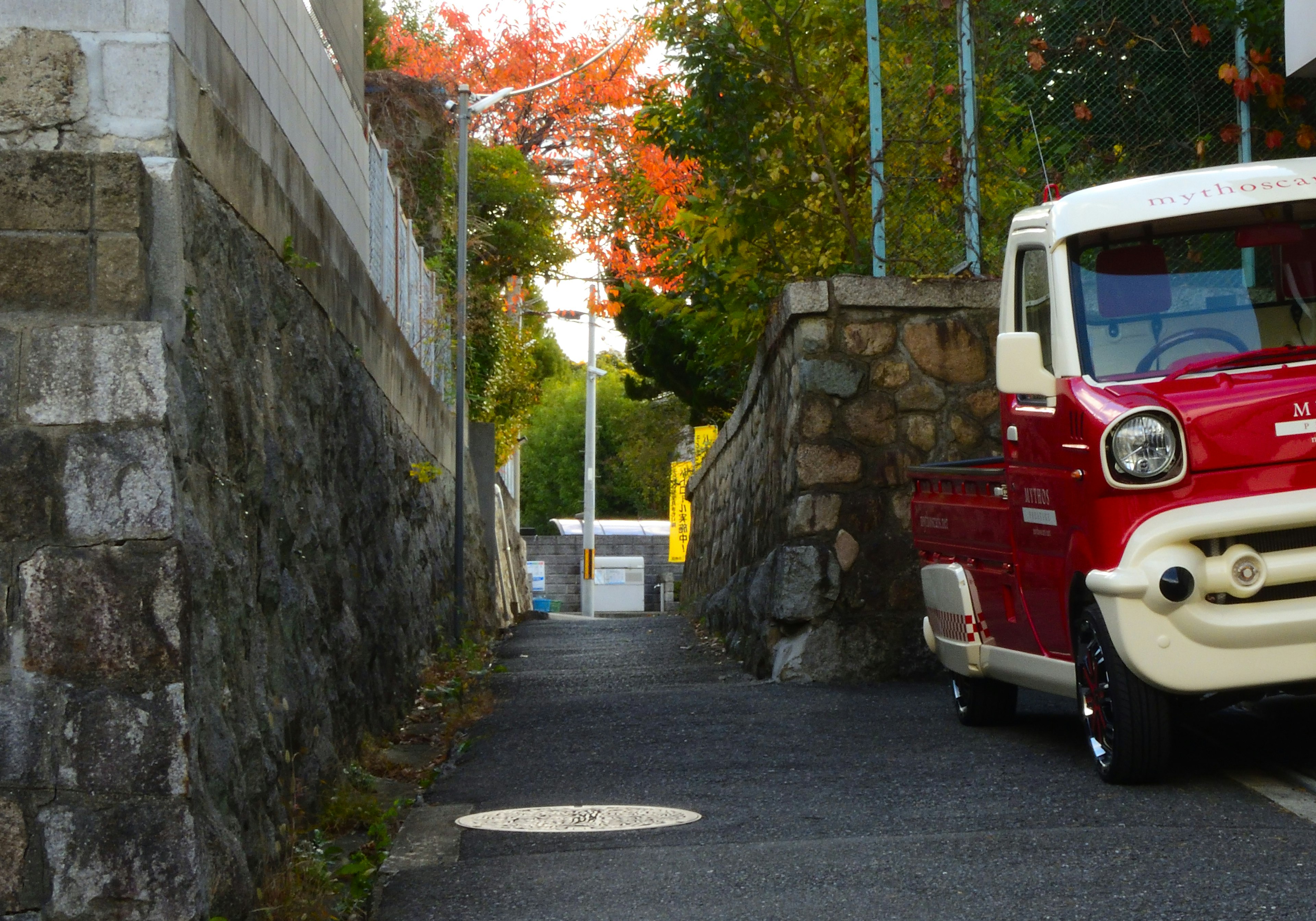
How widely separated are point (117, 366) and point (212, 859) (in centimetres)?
134

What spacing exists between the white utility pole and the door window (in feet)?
109

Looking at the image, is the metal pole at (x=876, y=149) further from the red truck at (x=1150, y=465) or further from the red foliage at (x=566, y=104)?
the red foliage at (x=566, y=104)

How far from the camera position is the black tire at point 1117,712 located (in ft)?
17.8

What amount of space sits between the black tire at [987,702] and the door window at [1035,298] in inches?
Answer: 72.1

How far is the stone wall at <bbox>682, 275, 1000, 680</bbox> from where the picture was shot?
9930mm

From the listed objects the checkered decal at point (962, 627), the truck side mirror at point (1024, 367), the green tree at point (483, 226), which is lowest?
the checkered decal at point (962, 627)

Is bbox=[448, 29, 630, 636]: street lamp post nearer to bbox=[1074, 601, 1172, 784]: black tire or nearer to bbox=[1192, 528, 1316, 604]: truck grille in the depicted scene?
bbox=[1074, 601, 1172, 784]: black tire

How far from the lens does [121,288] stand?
4172mm

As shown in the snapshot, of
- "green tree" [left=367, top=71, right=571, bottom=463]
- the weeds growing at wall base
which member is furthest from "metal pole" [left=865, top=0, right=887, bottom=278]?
"green tree" [left=367, top=71, right=571, bottom=463]

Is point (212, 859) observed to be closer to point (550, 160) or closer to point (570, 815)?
point (570, 815)

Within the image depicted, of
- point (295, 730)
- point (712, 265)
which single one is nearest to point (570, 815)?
point (295, 730)

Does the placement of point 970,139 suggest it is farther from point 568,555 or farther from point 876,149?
point 568,555

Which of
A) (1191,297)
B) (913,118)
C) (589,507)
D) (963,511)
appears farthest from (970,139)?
(589,507)

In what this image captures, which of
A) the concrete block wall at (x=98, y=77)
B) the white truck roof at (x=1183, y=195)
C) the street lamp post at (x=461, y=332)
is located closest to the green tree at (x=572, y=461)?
the street lamp post at (x=461, y=332)
